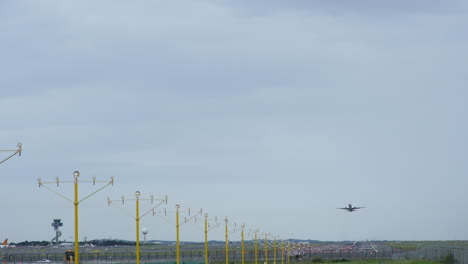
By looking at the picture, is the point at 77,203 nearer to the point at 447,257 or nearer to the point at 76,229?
the point at 76,229

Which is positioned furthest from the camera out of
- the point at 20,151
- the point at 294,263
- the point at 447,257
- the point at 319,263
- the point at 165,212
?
the point at 294,263

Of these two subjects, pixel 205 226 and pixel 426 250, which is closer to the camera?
pixel 205 226

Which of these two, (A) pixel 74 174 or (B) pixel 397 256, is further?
(B) pixel 397 256

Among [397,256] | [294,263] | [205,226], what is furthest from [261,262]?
[205,226]

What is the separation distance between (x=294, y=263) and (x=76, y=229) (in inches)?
4976

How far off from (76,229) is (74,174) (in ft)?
15.1

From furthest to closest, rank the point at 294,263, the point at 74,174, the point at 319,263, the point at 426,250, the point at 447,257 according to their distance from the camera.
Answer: the point at 294,263
the point at 319,263
the point at 426,250
the point at 447,257
the point at 74,174

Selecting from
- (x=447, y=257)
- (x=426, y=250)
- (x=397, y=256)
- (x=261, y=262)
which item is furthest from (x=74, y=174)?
(x=397, y=256)

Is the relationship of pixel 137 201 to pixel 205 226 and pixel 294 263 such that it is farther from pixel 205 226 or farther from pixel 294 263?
pixel 294 263

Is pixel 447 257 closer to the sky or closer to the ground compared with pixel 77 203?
closer to the ground

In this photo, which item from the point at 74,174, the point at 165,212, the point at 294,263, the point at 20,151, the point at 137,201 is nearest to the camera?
the point at 20,151

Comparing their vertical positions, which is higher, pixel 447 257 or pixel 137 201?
pixel 137 201

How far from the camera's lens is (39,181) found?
226ft

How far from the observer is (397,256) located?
198625 mm
